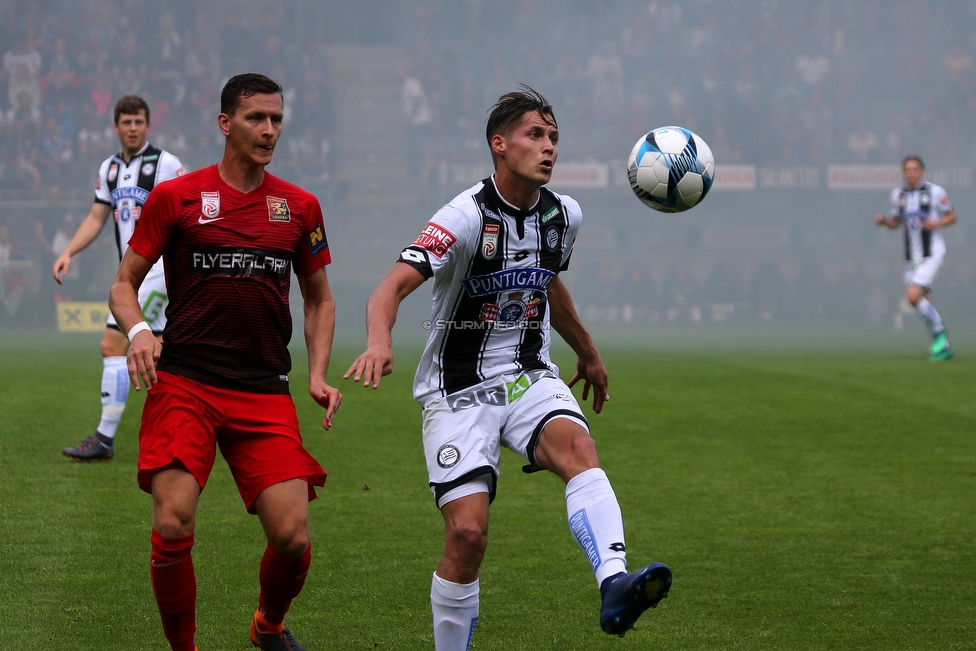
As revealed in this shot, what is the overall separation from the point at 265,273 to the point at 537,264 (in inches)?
38.7

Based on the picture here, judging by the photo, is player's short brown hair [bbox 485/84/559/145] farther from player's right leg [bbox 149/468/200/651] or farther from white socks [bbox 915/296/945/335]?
white socks [bbox 915/296/945/335]

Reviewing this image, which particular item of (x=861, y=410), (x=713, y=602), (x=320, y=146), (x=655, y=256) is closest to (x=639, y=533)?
(x=713, y=602)

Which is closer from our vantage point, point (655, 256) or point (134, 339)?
point (134, 339)

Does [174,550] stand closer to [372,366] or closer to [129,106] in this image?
[372,366]

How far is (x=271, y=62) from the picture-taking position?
90.3ft

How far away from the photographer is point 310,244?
3982 mm

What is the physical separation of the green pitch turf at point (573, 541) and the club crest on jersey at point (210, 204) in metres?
1.50

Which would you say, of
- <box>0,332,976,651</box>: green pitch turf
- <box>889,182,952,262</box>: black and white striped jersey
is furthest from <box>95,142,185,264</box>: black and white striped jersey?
<box>889,182,952,262</box>: black and white striped jersey

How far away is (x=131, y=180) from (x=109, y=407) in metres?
1.45

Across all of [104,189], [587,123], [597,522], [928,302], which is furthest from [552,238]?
[587,123]

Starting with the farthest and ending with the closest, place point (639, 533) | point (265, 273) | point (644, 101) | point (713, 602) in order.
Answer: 1. point (644, 101)
2. point (639, 533)
3. point (713, 602)
4. point (265, 273)

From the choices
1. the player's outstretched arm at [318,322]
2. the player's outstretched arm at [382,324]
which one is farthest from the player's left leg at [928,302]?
the player's outstretched arm at [382,324]

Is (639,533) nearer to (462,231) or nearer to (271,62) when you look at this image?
(462,231)

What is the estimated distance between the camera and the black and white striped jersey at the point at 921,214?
14.3 m
